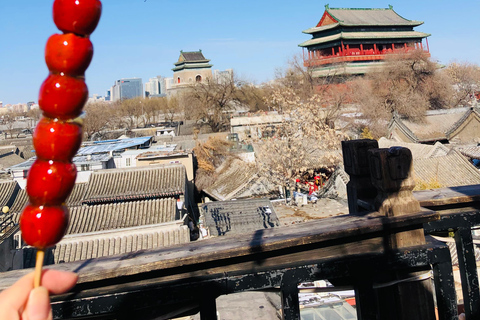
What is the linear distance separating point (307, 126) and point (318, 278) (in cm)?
1451

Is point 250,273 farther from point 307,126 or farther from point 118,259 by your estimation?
point 307,126

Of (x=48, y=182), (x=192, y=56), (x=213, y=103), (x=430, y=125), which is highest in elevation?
(x=192, y=56)

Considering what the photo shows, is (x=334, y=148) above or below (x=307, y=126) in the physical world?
below

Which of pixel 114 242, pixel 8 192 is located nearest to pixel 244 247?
pixel 114 242

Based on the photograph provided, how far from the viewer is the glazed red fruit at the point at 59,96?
32.1 inches

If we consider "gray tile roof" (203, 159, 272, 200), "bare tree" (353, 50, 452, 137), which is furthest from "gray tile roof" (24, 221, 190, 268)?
"bare tree" (353, 50, 452, 137)

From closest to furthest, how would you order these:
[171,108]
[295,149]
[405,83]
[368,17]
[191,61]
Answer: [295,149] < [405,83] < [368,17] < [171,108] < [191,61]

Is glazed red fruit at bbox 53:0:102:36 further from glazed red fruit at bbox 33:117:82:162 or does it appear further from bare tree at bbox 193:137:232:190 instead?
bare tree at bbox 193:137:232:190

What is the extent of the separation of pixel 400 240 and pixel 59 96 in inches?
54.1

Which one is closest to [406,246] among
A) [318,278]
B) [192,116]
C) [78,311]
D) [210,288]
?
[318,278]

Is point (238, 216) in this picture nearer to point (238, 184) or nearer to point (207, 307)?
point (238, 184)

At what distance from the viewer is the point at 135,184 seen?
13781 millimetres

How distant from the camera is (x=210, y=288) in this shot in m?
1.36

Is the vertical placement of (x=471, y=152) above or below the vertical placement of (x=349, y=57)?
below
